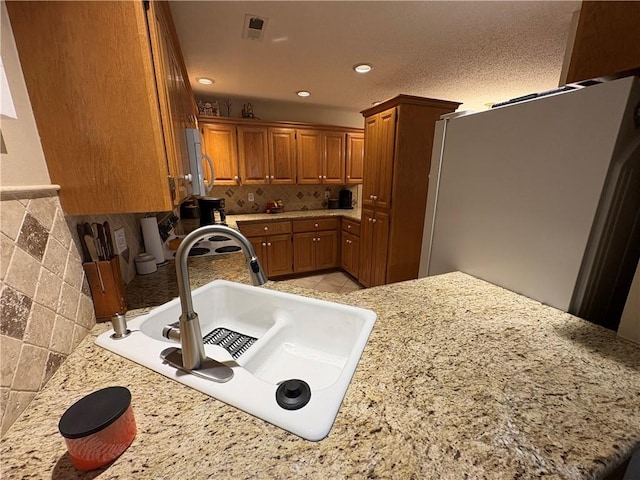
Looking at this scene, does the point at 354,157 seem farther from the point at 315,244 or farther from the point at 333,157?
the point at 315,244

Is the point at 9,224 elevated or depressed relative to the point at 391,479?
elevated

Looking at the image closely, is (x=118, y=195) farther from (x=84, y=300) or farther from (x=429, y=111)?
(x=429, y=111)

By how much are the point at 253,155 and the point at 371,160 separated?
4.91ft

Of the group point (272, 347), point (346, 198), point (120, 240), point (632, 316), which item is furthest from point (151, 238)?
point (346, 198)

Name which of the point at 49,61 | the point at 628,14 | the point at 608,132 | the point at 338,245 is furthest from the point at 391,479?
the point at 338,245

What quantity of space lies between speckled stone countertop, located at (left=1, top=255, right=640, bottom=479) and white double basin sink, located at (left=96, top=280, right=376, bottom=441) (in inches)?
0.9

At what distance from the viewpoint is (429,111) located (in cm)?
245

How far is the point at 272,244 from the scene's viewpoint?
3.25 metres

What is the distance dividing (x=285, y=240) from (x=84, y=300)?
2.61m

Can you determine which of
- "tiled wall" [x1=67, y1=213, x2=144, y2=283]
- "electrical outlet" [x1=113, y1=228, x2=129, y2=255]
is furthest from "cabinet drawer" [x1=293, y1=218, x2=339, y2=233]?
"electrical outlet" [x1=113, y1=228, x2=129, y2=255]

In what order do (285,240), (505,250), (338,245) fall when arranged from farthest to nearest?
(338,245)
(285,240)
(505,250)

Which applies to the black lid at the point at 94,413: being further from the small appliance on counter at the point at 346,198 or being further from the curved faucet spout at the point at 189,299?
the small appliance on counter at the point at 346,198

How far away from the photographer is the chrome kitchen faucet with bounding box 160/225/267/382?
56 centimetres

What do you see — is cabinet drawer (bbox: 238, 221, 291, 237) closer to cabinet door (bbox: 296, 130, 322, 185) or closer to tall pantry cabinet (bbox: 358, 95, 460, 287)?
cabinet door (bbox: 296, 130, 322, 185)
